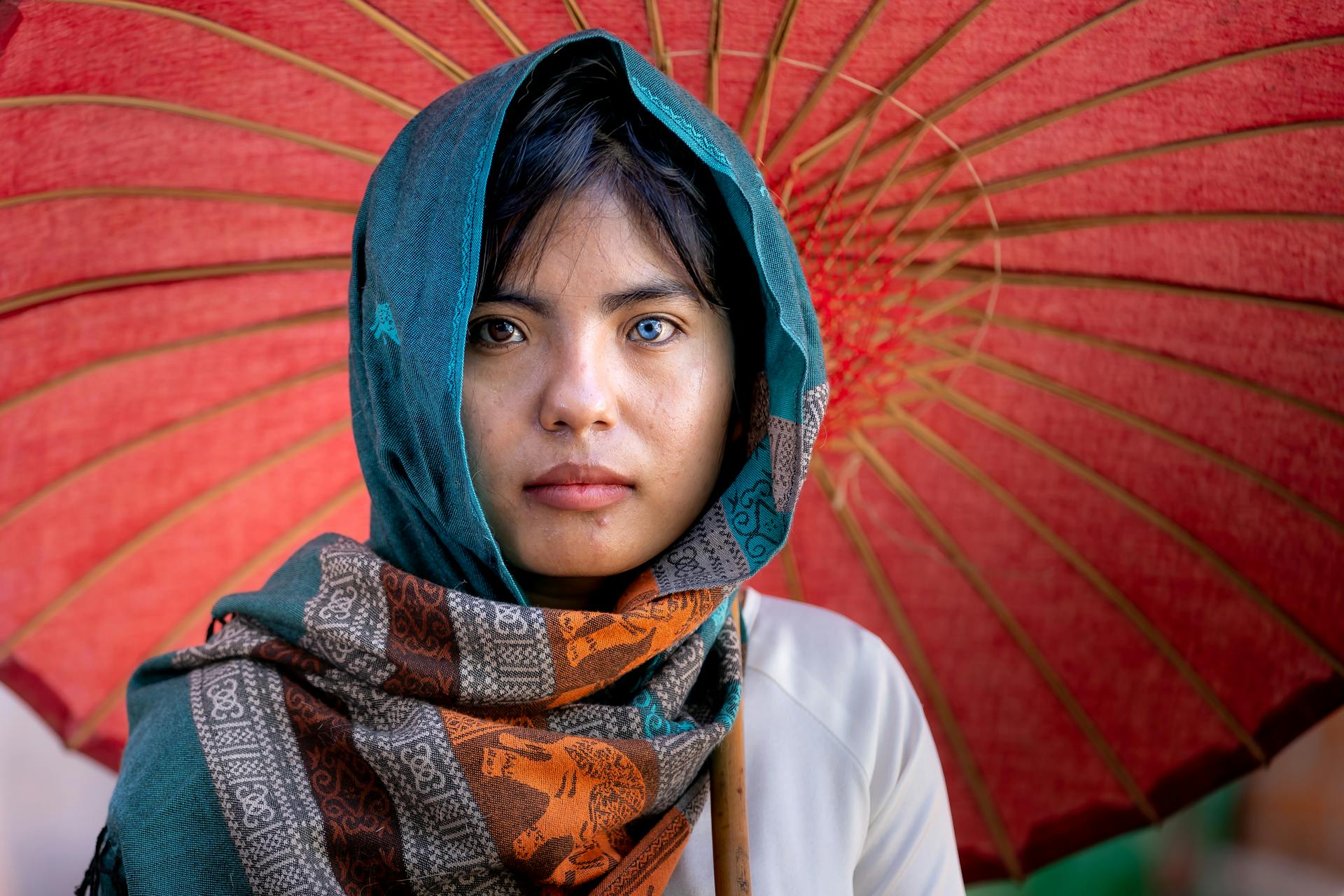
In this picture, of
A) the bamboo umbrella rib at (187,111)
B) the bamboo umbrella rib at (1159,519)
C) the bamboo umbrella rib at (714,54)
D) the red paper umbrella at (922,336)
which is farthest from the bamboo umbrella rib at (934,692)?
the bamboo umbrella rib at (187,111)

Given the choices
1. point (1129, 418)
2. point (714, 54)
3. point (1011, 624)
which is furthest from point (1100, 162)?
point (1011, 624)

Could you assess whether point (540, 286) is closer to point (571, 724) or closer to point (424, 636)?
point (424, 636)

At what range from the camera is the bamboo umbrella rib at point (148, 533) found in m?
1.84

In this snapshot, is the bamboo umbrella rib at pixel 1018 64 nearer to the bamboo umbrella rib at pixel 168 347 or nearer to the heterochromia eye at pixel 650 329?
the heterochromia eye at pixel 650 329

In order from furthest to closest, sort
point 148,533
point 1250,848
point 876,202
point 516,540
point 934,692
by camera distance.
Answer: point 1250,848
point 934,692
point 148,533
point 876,202
point 516,540

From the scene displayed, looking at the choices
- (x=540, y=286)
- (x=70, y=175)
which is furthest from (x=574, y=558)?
(x=70, y=175)

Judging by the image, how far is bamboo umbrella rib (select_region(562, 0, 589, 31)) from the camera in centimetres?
155

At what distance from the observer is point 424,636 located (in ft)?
4.72

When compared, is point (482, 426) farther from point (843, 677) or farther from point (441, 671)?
point (843, 677)

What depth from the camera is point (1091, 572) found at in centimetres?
186

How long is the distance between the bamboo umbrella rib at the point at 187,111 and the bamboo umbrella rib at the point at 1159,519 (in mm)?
991

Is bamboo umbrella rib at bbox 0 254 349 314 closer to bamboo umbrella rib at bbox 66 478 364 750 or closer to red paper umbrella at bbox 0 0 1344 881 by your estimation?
red paper umbrella at bbox 0 0 1344 881

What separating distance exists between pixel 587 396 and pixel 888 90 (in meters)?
0.62

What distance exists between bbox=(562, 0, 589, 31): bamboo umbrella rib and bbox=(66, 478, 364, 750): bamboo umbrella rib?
929mm
